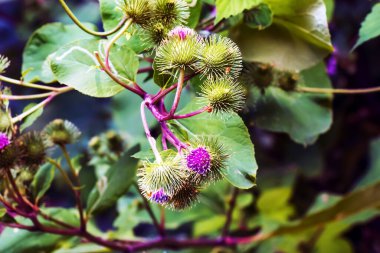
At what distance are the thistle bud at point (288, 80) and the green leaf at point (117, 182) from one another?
0.66ft

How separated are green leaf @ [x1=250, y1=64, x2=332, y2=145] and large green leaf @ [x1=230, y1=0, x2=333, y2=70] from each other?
0.19ft

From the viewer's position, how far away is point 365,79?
1.11 meters

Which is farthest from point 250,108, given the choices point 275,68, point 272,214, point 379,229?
point 379,229

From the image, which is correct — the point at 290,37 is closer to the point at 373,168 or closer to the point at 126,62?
the point at 126,62

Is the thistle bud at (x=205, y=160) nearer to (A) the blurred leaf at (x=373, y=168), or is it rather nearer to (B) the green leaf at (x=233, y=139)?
Result: (B) the green leaf at (x=233, y=139)

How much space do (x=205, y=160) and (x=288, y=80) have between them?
27 cm

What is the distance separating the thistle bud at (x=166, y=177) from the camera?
1.34 feet

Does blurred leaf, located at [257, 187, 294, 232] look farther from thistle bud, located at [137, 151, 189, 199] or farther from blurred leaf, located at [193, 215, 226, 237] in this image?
thistle bud, located at [137, 151, 189, 199]

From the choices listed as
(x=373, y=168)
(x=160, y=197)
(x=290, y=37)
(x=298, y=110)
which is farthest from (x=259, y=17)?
(x=373, y=168)

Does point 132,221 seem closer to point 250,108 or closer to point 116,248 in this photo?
point 116,248

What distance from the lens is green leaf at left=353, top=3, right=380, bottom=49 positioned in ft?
1.84

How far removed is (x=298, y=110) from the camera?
701 mm

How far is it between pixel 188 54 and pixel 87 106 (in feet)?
2.85

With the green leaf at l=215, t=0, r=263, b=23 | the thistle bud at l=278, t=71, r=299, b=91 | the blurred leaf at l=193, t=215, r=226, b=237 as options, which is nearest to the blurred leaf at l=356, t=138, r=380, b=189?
the blurred leaf at l=193, t=215, r=226, b=237
